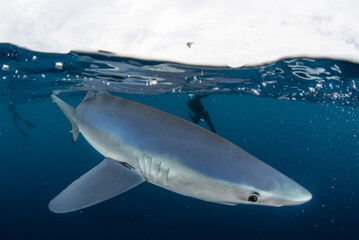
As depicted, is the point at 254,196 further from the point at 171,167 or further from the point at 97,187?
the point at 97,187

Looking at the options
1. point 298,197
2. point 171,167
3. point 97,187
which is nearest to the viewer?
point 298,197

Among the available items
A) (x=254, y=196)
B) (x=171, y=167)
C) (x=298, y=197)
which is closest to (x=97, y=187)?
(x=171, y=167)

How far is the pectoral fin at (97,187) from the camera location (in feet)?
7.68

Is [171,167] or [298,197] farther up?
[171,167]

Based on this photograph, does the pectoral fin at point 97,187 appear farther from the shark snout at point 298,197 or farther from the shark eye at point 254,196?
the shark snout at point 298,197

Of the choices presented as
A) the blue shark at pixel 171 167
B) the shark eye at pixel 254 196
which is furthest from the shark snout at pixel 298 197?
the shark eye at pixel 254 196

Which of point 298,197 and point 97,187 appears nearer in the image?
point 298,197

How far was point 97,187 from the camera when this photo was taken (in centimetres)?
246

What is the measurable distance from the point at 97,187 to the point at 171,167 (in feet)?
2.66

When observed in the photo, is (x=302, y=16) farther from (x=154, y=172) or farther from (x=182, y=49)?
(x=154, y=172)

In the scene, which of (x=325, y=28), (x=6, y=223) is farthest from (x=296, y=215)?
(x=6, y=223)

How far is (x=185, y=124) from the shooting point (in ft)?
8.65

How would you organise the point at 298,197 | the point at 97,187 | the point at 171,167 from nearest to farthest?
the point at 298,197 < the point at 171,167 < the point at 97,187

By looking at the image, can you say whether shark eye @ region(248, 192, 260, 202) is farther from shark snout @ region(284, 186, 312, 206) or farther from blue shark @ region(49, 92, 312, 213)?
shark snout @ region(284, 186, 312, 206)
